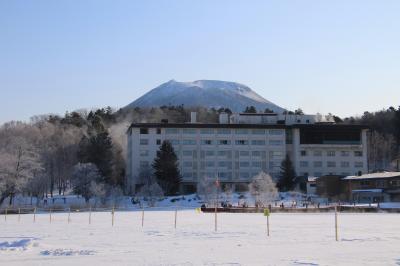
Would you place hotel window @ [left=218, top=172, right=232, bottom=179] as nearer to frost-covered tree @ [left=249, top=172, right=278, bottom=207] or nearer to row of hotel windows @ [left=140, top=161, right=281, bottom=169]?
row of hotel windows @ [left=140, top=161, right=281, bottom=169]

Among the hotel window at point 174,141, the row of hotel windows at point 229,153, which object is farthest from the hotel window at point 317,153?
the hotel window at point 174,141

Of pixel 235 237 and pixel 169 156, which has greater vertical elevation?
pixel 169 156

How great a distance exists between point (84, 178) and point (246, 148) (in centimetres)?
3867

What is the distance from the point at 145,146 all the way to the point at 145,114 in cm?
6917

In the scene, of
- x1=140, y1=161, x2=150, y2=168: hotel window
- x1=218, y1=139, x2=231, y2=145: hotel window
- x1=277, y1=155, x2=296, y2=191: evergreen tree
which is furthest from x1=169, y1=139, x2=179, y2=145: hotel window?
x1=277, y1=155, x2=296, y2=191: evergreen tree

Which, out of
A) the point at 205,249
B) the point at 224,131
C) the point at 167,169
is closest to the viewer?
the point at 205,249

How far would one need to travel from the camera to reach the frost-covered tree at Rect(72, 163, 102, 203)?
337ft

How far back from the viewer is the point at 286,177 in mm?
120000

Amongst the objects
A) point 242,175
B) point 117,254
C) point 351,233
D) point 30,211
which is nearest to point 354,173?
point 242,175

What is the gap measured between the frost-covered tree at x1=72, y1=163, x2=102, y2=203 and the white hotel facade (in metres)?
18.4

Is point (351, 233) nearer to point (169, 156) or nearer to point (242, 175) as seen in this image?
point (169, 156)

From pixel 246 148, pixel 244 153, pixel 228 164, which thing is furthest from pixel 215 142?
pixel 246 148

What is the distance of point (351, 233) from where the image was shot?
101 ft

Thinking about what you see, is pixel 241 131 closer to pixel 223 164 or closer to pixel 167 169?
pixel 223 164
